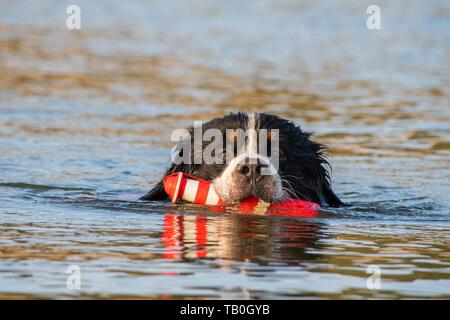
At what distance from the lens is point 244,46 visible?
22.8 m

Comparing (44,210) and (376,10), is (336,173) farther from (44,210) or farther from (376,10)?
(376,10)

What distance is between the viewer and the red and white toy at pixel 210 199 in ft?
30.3

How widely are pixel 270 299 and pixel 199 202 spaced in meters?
3.09

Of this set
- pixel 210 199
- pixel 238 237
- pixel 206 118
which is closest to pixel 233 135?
pixel 210 199

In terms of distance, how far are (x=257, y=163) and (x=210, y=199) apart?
2.22ft

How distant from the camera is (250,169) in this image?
8.90 meters

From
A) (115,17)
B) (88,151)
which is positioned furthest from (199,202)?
(115,17)

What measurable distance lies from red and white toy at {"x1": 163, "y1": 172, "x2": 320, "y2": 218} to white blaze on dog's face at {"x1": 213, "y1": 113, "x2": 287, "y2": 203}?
79 mm

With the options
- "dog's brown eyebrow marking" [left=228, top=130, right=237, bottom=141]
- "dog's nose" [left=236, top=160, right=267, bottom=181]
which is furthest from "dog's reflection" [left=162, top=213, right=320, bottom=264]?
"dog's brown eyebrow marking" [left=228, top=130, right=237, bottom=141]

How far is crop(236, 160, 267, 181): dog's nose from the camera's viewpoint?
8891mm

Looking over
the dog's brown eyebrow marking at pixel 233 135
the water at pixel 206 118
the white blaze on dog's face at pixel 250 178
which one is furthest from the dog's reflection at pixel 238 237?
the dog's brown eyebrow marking at pixel 233 135

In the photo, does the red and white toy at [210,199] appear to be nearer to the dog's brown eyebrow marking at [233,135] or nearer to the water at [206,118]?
the water at [206,118]

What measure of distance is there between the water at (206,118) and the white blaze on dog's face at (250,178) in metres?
0.23

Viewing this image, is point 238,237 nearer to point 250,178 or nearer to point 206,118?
point 250,178
